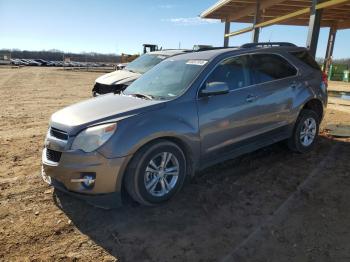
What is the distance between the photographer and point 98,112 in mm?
3969

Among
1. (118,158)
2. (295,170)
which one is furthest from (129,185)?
(295,170)

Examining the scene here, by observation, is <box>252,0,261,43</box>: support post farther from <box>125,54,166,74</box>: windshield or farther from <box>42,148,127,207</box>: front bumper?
<box>42,148,127,207</box>: front bumper

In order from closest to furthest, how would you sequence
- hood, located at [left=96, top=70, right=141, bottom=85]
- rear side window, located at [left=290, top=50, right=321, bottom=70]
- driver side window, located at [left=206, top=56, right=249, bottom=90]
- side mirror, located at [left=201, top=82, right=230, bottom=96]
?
side mirror, located at [left=201, top=82, right=230, bottom=96] → driver side window, located at [left=206, top=56, right=249, bottom=90] → rear side window, located at [left=290, top=50, right=321, bottom=70] → hood, located at [left=96, top=70, right=141, bottom=85]

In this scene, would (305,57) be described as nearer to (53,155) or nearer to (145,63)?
(53,155)

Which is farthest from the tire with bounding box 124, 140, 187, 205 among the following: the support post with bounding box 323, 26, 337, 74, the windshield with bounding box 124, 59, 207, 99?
the support post with bounding box 323, 26, 337, 74

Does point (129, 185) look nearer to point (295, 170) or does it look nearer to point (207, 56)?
Answer: point (207, 56)

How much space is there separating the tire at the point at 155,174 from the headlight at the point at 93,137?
1.27 feet

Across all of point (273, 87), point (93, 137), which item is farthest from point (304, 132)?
point (93, 137)

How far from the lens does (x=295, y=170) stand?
16.7 ft

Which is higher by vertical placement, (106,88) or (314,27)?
(314,27)

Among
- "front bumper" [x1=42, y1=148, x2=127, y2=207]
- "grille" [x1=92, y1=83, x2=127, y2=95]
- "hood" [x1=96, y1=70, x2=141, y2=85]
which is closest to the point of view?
"front bumper" [x1=42, y1=148, x2=127, y2=207]

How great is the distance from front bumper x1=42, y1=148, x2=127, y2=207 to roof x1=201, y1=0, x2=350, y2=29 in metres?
11.7

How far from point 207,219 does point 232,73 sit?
211 centimetres

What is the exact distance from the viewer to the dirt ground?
3.16 metres
